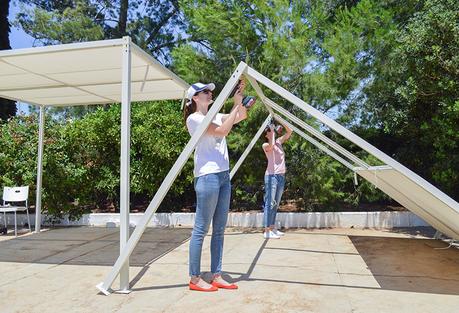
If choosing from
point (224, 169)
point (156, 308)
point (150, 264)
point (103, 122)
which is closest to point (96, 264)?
point (150, 264)

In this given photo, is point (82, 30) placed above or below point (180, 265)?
above

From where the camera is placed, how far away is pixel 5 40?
1145 cm

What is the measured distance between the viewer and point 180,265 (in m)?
4.61

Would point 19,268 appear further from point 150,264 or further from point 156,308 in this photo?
point 156,308

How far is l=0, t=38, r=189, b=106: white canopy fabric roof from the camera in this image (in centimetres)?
402

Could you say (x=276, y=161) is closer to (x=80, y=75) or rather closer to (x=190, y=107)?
(x=190, y=107)

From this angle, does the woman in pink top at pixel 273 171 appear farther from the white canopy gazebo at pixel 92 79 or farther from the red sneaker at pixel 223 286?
the red sneaker at pixel 223 286

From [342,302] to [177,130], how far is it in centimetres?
498

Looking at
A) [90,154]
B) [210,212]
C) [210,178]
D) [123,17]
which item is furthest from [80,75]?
[123,17]

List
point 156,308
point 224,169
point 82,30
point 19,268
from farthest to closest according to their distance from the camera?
point 82,30, point 19,268, point 224,169, point 156,308

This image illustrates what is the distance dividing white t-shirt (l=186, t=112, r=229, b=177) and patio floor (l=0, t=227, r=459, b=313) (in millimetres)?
1073

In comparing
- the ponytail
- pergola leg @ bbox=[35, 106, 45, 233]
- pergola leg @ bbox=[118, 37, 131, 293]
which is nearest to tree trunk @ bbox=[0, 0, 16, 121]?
pergola leg @ bbox=[35, 106, 45, 233]

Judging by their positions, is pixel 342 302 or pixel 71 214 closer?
pixel 342 302

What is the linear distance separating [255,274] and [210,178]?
4.30ft
